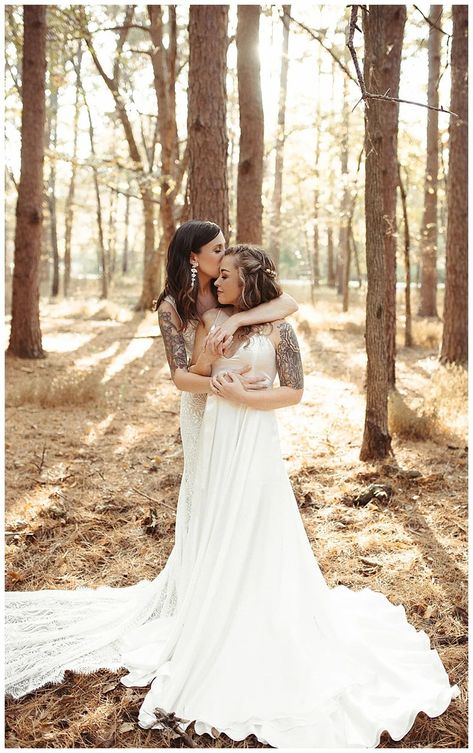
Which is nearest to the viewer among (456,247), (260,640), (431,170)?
(260,640)

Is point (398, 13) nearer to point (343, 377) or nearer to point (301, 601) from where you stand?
point (343, 377)

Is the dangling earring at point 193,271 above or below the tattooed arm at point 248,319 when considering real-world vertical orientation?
above

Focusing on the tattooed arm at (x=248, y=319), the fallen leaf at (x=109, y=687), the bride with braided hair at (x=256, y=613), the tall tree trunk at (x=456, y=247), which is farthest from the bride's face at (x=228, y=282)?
the tall tree trunk at (x=456, y=247)

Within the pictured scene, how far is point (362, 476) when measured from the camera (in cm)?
651

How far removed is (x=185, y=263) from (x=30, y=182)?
8895 millimetres

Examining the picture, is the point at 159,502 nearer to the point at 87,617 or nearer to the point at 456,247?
the point at 87,617

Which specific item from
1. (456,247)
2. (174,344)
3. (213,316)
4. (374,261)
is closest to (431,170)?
(456,247)

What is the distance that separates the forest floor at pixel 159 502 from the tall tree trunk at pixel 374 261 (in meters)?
0.38

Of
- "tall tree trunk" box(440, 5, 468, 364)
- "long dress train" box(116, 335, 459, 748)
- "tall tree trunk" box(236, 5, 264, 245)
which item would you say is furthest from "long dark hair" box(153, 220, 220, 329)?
"tall tree trunk" box(440, 5, 468, 364)

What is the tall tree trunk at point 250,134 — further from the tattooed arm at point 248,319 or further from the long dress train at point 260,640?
the long dress train at point 260,640

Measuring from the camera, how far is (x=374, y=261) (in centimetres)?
632

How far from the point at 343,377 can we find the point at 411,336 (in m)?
3.74

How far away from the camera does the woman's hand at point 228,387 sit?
334 centimetres

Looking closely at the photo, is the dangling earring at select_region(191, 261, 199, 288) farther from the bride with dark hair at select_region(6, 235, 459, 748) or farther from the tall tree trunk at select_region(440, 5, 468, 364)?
the tall tree trunk at select_region(440, 5, 468, 364)
